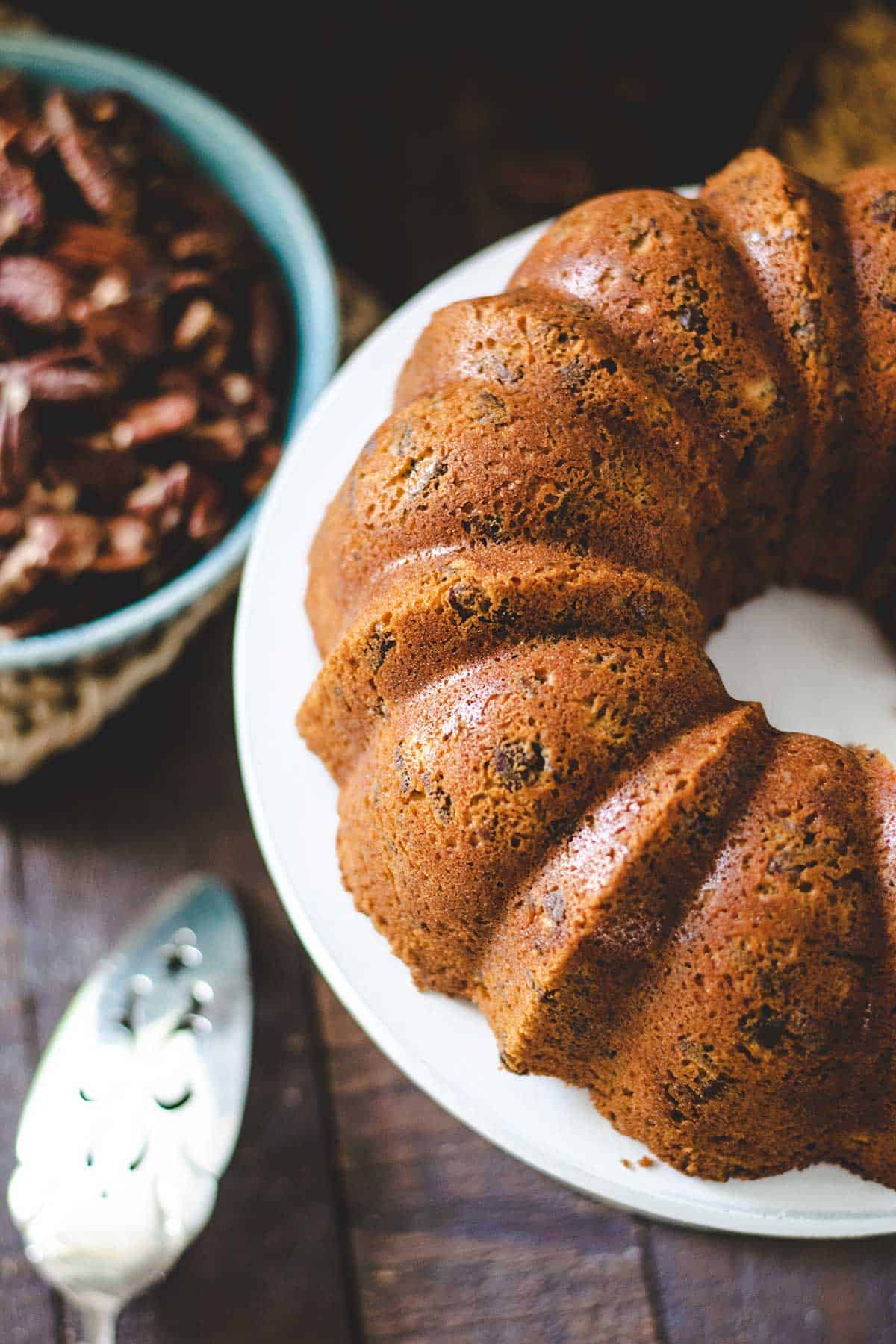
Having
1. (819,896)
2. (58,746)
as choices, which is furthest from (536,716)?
(58,746)

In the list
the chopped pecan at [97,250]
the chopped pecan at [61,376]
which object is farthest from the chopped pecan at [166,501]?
the chopped pecan at [97,250]

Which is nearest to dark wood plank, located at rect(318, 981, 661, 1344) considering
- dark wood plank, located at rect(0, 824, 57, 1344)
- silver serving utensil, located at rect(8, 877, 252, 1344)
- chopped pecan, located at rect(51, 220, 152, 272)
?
silver serving utensil, located at rect(8, 877, 252, 1344)

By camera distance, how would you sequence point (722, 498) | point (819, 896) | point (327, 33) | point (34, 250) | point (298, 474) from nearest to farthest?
point (819, 896) → point (722, 498) → point (298, 474) → point (34, 250) → point (327, 33)

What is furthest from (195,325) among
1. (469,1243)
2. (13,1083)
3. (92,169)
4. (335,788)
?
(469,1243)

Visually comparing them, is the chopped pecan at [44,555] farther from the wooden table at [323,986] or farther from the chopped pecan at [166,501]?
the wooden table at [323,986]

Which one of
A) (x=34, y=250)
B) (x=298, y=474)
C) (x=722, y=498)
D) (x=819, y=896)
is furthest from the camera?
(x=34, y=250)

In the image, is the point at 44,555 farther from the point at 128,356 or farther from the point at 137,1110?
the point at 137,1110

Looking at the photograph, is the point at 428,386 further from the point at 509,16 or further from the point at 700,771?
the point at 509,16

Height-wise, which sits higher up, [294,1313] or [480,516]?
[480,516]
